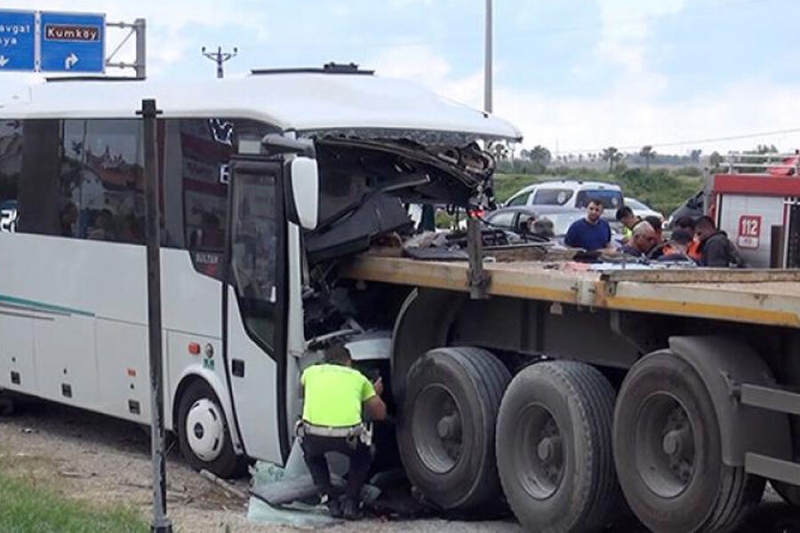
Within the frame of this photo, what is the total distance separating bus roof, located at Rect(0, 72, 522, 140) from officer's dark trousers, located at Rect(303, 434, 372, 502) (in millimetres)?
2173

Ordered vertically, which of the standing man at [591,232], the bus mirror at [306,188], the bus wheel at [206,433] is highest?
the bus mirror at [306,188]

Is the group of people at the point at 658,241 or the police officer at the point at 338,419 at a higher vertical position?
the group of people at the point at 658,241

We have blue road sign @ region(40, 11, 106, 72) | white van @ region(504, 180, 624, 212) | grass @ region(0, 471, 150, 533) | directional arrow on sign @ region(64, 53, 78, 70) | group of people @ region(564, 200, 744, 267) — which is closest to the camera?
grass @ region(0, 471, 150, 533)


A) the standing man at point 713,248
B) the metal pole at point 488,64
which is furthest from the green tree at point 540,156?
the standing man at point 713,248

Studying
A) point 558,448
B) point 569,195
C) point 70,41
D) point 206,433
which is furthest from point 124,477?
point 569,195

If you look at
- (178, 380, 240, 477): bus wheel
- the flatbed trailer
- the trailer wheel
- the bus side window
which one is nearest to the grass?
(178, 380, 240, 477): bus wheel

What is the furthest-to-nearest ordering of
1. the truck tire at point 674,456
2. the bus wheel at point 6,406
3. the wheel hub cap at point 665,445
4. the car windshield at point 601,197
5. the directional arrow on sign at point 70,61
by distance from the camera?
the car windshield at point 601,197 < the directional arrow on sign at point 70,61 < the bus wheel at point 6,406 < the wheel hub cap at point 665,445 < the truck tire at point 674,456

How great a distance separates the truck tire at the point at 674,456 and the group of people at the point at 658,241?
407cm

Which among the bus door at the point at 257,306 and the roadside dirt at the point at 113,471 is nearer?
the roadside dirt at the point at 113,471

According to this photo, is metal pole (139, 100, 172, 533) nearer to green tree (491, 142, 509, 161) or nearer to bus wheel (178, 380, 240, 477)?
bus wheel (178, 380, 240, 477)

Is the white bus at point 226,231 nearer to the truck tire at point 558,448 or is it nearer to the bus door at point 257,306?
the bus door at point 257,306

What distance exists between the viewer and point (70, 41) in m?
30.6

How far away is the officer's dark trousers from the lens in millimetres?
10570

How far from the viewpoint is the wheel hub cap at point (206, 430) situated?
38.9ft
